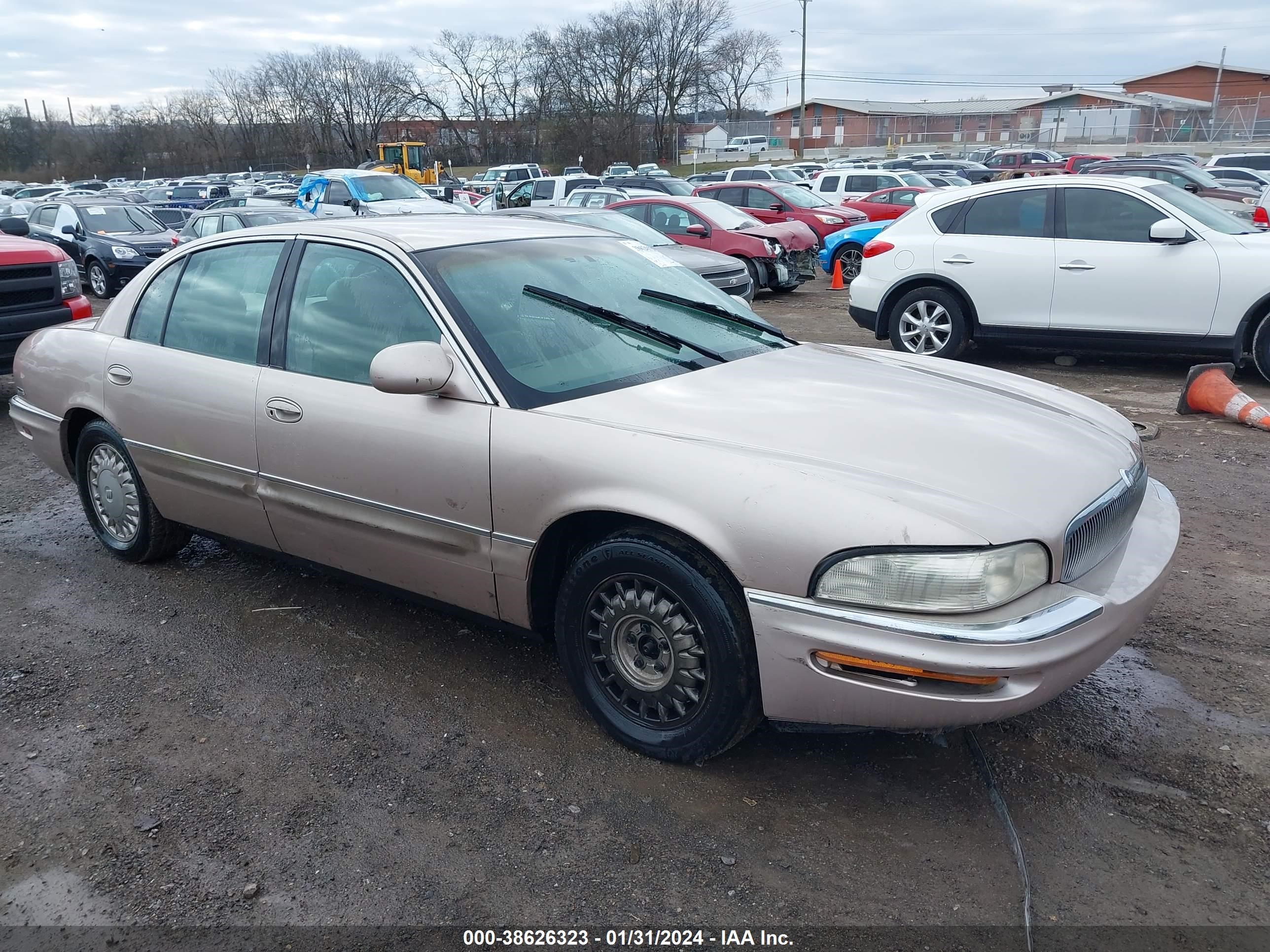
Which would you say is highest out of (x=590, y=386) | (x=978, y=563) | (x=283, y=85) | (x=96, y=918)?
(x=283, y=85)

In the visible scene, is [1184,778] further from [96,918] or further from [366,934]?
[96,918]

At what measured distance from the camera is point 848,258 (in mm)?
16672

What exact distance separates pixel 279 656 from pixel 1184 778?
329 centimetres

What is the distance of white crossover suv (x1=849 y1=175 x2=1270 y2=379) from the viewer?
7.79 meters

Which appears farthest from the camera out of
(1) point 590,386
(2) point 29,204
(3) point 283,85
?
(3) point 283,85

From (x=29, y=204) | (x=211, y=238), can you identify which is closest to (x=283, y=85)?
(x=29, y=204)

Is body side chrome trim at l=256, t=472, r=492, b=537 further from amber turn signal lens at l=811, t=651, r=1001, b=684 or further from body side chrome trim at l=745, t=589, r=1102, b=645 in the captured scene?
amber turn signal lens at l=811, t=651, r=1001, b=684

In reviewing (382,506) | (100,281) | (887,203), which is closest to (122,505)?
(382,506)

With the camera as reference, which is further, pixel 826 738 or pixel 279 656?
pixel 279 656

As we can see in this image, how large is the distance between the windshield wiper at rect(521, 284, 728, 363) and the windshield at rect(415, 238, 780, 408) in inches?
0.8

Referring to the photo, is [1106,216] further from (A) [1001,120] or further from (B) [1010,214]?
(A) [1001,120]

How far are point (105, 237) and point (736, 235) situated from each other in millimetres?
10796

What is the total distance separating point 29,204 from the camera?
1254 inches

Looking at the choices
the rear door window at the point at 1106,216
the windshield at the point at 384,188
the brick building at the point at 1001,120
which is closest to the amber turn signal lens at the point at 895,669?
the rear door window at the point at 1106,216
